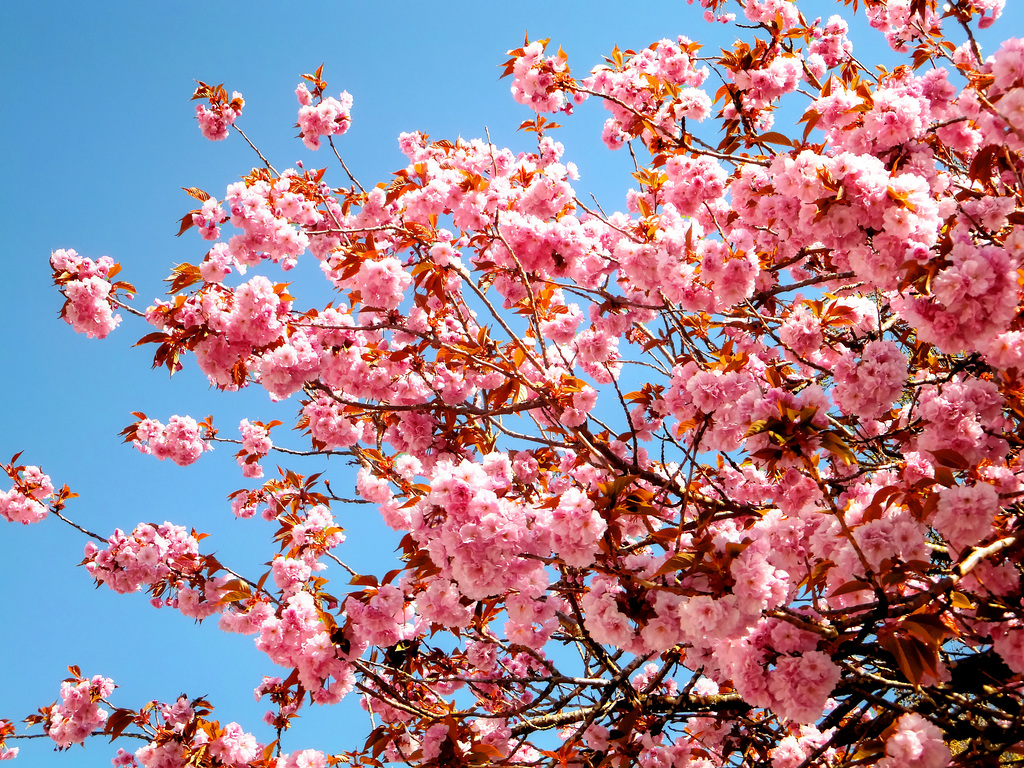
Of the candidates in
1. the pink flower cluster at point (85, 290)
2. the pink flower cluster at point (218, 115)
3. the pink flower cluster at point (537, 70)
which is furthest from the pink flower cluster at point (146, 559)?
the pink flower cluster at point (537, 70)

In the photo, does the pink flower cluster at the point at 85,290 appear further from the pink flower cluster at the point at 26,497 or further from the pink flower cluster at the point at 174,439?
the pink flower cluster at the point at 26,497

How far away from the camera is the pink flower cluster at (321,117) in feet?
17.1

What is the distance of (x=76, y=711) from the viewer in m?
4.80

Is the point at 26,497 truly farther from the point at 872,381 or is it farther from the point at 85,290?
the point at 872,381

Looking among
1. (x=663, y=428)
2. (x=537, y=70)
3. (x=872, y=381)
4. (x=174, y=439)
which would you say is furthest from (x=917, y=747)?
(x=174, y=439)

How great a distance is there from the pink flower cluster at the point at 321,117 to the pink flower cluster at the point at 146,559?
3196mm

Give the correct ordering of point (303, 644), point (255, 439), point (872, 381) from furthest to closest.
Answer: point (255, 439) < point (303, 644) < point (872, 381)

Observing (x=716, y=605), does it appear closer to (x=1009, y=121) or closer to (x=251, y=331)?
(x=1009, y=121)

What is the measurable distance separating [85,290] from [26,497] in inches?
98.0

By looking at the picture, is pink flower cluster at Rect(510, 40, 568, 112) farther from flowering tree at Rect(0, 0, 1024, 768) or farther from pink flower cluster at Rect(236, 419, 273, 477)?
pink flower cluster at Rect(236, 419, 273, 477)

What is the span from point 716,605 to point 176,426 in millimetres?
4209

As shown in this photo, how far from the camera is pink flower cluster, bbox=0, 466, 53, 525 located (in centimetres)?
491

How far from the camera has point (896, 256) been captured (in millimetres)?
2293

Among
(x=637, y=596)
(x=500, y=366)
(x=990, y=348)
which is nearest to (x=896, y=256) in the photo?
(x=990, y=348)
